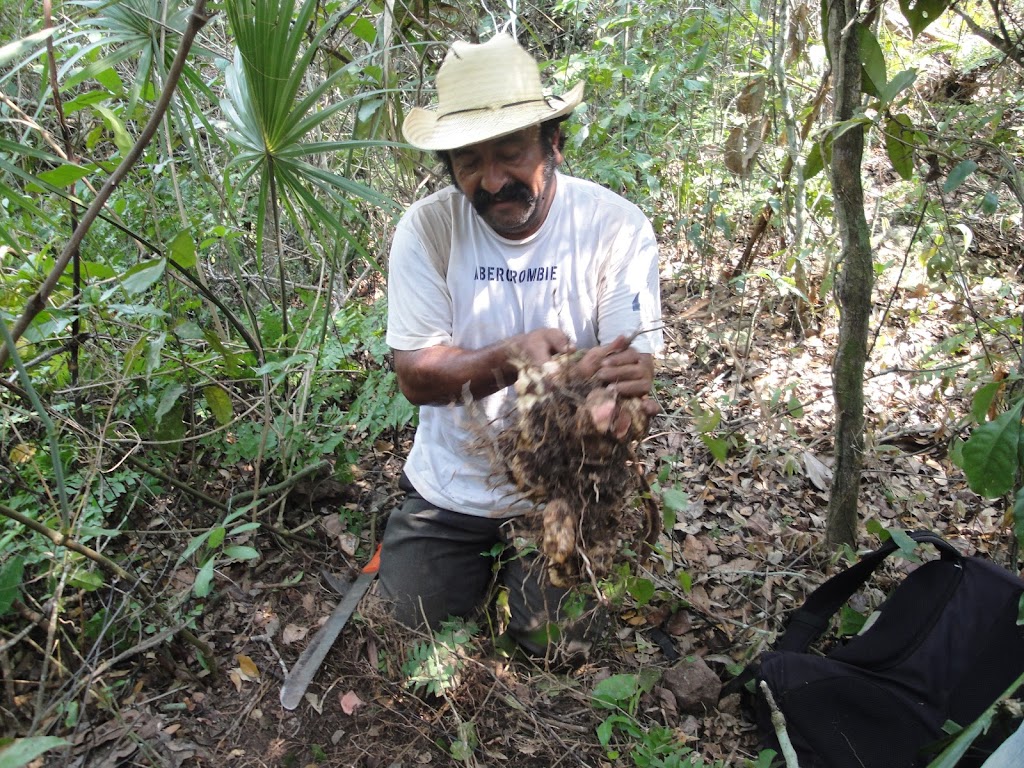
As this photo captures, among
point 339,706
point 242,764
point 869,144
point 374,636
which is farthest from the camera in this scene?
point 869,144

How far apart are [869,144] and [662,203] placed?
1.64 m

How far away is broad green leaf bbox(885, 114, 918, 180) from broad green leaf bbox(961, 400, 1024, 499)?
0.86 metres

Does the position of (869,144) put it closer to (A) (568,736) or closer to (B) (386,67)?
(B) (386,67)

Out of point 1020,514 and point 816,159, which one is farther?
point 816,159

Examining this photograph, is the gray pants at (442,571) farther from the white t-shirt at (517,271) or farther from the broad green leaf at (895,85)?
the broad green leaf at (895,85)

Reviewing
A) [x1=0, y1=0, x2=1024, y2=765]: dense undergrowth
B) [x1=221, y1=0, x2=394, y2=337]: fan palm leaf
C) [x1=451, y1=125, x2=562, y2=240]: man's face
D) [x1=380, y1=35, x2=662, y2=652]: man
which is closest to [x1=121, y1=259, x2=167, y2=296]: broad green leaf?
[x1=0, y1=0, x2=1024, y2=765]: dense undergrowth

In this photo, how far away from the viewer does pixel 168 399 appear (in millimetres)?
2545

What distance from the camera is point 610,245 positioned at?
2387mm

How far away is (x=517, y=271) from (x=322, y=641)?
1.45m

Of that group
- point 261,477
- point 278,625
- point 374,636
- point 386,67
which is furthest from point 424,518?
point 386,67

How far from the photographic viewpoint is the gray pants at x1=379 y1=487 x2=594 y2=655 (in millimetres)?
2584

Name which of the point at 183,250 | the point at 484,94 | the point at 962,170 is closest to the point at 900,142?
the point at 962,170

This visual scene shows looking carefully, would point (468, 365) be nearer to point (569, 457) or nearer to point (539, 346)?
point (539, 346)

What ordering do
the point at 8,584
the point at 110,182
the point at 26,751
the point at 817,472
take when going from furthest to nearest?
the point at 817,472
the point at 8,584
the point at 110,182
the point at 26,751
